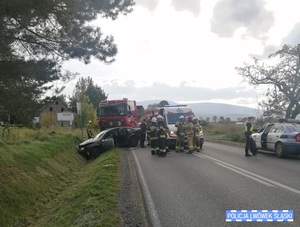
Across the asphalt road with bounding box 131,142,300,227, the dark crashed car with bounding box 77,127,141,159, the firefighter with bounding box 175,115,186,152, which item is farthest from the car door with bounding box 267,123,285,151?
the dark crashed car with bounding box 77,127,141,159

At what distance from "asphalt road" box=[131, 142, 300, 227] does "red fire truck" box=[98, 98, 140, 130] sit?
40.1 feet

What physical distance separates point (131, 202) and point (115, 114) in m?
18.1

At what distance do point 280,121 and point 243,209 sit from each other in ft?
32.4

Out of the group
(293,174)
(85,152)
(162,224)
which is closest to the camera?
(162,224)

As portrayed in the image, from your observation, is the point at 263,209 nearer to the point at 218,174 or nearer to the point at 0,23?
the point at 218,174

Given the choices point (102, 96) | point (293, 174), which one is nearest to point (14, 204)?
point (293, 174)

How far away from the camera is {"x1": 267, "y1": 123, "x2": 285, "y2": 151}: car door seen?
47.8 feet

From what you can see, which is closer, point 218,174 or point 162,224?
point 162,224

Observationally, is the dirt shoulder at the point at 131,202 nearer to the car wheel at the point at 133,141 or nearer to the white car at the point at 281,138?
the white car at the point at 281,138

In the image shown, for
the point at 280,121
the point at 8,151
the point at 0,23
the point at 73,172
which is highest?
the point at 0,23

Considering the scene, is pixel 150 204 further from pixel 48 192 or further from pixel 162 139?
pixel 162 139

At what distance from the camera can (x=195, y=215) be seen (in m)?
6.00

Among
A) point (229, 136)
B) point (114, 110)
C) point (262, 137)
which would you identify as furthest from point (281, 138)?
point (229, 136)

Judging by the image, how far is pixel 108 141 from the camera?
18.5m
